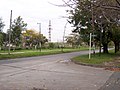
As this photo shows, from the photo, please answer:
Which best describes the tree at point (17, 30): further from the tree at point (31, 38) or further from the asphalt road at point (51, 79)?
the asphalt road at point (51, 79)

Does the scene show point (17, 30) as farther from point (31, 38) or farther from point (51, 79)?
point (51, 79)

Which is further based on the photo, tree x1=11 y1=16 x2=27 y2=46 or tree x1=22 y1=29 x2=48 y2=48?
tree x1=22 y1=29 x2=48 y2=48

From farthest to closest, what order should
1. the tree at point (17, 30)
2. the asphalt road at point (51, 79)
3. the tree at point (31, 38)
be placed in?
the tree at point (31, 38)
the tree at point (17, 30)
the asphalt road at point (51, 79)

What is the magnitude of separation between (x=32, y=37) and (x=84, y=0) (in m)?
95.4

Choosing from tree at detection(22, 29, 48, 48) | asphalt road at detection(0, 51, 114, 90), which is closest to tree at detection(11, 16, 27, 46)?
tree at detection(22, 29, 48, 48)

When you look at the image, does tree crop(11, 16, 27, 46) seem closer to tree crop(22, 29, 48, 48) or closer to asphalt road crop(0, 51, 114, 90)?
tree crop(22, 29, 48, 48)

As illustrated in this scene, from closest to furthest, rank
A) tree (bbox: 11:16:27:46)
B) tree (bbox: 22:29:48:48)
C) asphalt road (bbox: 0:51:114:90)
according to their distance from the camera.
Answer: asphalt road (bbox: 0:51:114:90), tree (bbox: 11:16:27:46), tree (bbox: 22:29:48:48)

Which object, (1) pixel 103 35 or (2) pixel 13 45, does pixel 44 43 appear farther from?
(1) pixel 103 35

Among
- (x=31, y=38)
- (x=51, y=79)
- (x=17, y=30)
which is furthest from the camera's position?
(x=31, y=38)

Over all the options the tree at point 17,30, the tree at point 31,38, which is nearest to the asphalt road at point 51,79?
the tree at point 17,30

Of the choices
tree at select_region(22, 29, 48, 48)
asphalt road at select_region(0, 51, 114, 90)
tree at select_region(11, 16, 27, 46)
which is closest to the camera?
asphalt road at select_region(0, 51, 114, 90)

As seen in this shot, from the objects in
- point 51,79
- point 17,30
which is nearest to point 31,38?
point 17,30

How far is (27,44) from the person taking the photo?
100 metres

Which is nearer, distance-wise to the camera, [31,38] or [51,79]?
[51,79]
